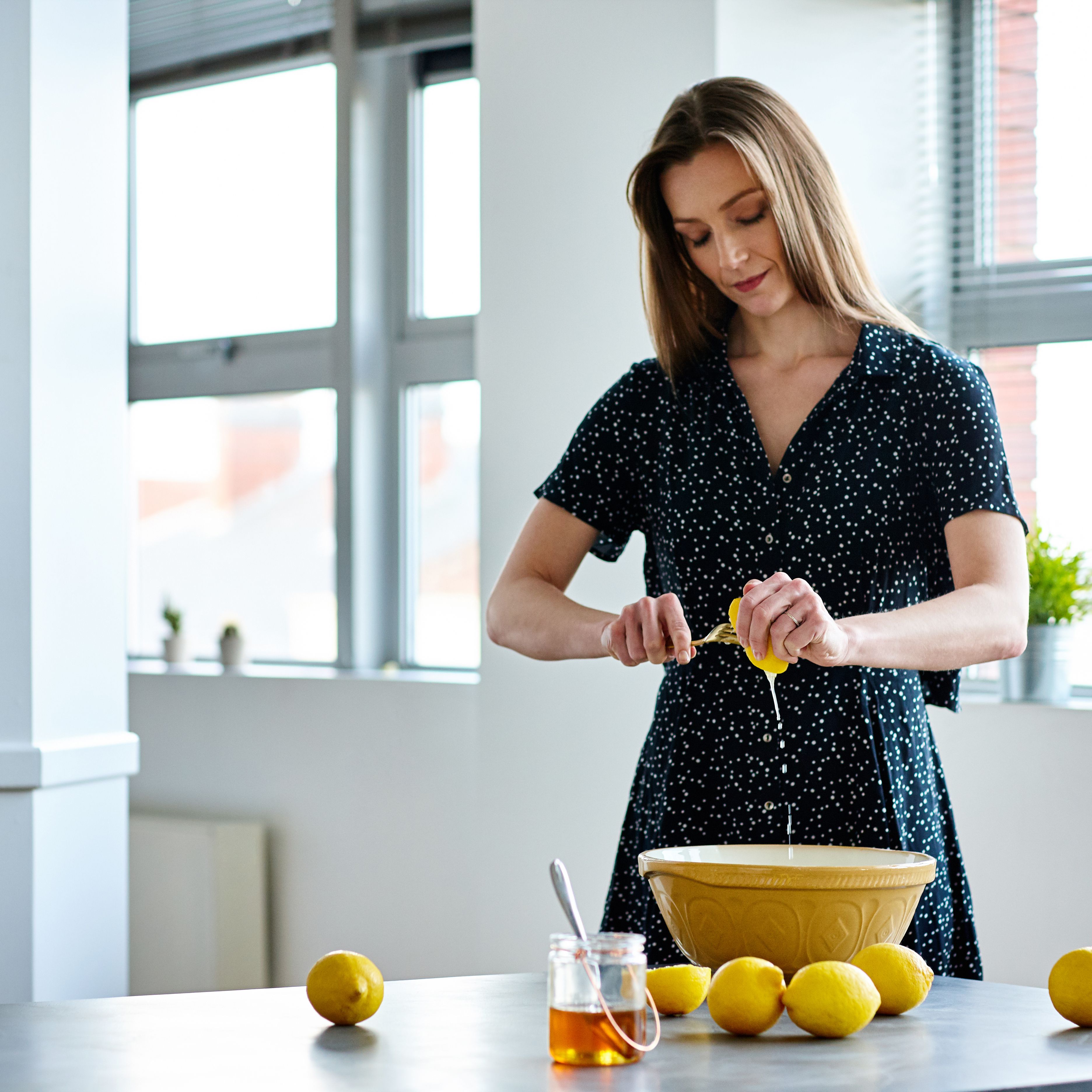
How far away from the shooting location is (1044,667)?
245 cm

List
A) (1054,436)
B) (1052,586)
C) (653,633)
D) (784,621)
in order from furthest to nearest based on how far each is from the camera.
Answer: (1054,436) < (1052,586) < (653,633) < (784,621)

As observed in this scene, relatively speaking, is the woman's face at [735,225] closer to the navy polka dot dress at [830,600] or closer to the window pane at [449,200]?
the navy polka dot dress at [830,600]

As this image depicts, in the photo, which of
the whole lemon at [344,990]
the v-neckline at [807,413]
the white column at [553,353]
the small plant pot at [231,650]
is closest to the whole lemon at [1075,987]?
the whole lemon at [344,990]

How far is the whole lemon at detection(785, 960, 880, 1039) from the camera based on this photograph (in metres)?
1.10

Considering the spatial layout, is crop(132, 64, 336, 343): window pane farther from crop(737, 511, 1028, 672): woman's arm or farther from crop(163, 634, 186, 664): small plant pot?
crop(737, 511, 1028, 672): woman's arm

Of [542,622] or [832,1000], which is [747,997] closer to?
[832,1000]

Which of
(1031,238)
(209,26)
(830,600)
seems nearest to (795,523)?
(830,600)

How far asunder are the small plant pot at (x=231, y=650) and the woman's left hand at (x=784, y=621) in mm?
2434

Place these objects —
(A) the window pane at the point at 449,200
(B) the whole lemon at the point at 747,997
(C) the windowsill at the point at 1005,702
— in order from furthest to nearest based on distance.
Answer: (A) the window pane at the point at 449,200, (C) the windowsill at the point at 1005,702, (B) the whole lemon at the point at 747,997

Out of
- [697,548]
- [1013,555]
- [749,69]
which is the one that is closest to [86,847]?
[697,548]

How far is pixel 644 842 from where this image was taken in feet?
5.76

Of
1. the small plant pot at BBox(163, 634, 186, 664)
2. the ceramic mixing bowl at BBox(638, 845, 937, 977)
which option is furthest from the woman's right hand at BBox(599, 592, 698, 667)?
the small plant pot at BBox(163, 634, 186, 664)

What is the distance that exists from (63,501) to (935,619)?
57.4 inches

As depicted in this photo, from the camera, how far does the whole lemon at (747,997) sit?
1113 mm
